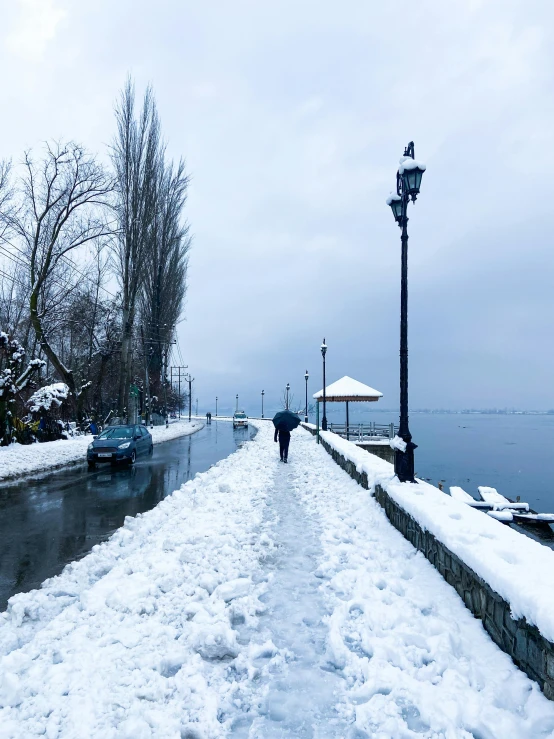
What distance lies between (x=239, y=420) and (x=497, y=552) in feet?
158

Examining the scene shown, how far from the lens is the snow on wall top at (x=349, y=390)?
25984mm

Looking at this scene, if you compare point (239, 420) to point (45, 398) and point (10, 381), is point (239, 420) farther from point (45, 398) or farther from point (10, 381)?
point (10, 381)

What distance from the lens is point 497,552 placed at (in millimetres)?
3758

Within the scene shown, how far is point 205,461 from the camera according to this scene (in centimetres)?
1720

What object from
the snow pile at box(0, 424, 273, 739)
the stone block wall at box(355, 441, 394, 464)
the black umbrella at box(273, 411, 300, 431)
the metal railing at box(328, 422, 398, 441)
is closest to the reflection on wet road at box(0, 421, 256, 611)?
the snow pile at box(0, 424, 273, 739)

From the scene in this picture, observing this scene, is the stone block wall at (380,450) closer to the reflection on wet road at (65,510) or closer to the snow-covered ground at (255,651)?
the reflection on wet road at (65,510)

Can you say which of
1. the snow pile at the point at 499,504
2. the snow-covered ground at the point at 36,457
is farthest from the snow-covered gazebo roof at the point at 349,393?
the snow-covered ground at the point at 36,457

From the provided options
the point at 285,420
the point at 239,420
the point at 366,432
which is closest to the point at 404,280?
the point at 285,420

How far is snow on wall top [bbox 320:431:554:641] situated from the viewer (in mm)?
2809

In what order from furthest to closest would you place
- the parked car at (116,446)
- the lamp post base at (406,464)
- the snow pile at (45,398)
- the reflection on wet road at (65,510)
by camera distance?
the snow pile at (45,398) → the parked car at (116,446) → the lamp post base at (406,464) → the reflection on wet road at (65,510)

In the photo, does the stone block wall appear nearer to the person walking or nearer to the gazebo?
the gazebo

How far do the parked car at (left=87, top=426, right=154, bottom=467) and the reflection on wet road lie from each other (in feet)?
1.36

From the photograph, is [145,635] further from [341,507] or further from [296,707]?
[341,507]

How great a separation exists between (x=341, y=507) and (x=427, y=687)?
213 inches
